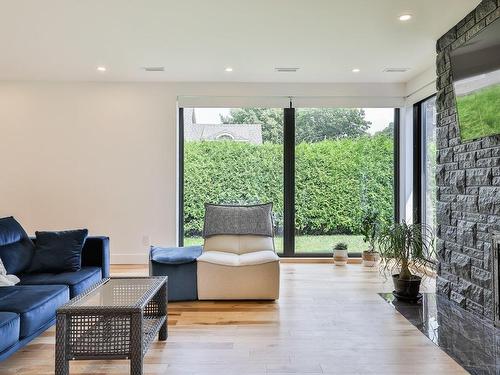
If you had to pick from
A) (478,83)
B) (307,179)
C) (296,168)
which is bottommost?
(307,179)

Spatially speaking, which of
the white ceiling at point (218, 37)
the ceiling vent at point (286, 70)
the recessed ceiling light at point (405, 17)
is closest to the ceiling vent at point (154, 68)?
the white ceiling at point (218, 37)

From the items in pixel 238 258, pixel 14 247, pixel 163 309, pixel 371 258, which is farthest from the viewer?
pixel 371 258

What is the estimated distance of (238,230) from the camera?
4.14 meters

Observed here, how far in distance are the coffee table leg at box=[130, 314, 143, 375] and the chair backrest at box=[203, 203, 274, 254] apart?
6.62 ft

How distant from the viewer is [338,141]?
550 cm

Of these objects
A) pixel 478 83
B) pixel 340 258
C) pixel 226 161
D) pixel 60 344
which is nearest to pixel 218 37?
pixel 226 161

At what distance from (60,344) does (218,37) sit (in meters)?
2.91

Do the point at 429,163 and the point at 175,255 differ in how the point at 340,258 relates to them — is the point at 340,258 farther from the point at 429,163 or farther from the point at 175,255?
the point at 175,255

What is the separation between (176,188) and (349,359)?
3.47m

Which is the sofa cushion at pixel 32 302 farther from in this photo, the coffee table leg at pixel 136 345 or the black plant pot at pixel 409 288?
the black plant pot at pixel 409 288

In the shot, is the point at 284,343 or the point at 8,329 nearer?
the point at 8,329

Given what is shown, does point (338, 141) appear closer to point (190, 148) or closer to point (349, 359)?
point (190, 148)

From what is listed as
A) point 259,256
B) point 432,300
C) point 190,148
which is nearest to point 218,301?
point 259,256

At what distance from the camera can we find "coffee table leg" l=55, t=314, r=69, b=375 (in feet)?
6.57
